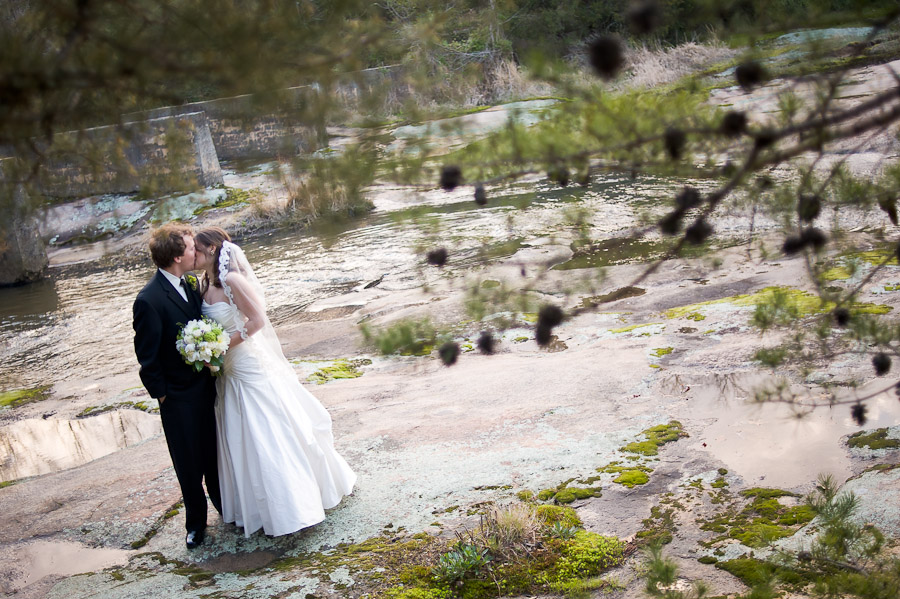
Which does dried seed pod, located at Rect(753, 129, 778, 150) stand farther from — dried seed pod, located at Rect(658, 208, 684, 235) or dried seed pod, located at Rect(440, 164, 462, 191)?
dried seed pod, located at Rect(440, 164, 462, 191)

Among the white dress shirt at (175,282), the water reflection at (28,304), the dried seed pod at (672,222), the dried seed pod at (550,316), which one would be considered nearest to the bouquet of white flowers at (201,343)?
the white dress shirt at (175,282)

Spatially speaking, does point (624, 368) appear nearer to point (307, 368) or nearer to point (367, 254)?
point (307, 368)

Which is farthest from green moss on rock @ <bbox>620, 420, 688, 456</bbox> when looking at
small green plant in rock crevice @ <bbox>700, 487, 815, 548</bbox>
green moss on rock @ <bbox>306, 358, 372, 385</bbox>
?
green moss on rock @ <bbox>306, 358, 372, 385</bbox>

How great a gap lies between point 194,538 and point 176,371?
105cm

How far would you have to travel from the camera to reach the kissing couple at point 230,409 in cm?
490

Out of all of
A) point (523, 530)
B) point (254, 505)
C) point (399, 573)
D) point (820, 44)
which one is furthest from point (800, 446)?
point (254, 505)

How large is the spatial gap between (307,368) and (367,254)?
6.21m

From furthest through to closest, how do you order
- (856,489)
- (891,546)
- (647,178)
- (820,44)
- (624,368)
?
(647,178)
(624,368)
(856,489)
(891,546)
(820,44)

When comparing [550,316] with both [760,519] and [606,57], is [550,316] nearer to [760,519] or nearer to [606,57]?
[606,57]

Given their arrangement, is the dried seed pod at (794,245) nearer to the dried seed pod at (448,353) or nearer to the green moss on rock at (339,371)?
the dried seed pod at (448,353)

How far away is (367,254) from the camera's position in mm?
14617

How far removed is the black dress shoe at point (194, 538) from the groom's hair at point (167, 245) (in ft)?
5.56

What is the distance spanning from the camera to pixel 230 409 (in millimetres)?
5047

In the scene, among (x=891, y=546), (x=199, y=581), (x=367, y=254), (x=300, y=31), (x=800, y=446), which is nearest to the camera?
(x=300, y=31)
